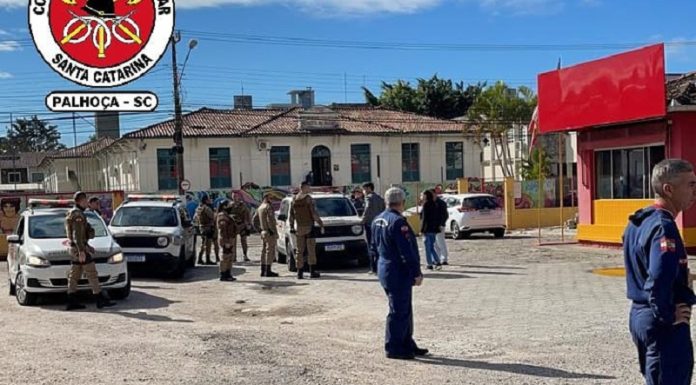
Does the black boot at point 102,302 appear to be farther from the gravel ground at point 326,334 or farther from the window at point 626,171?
the window at point 626,171

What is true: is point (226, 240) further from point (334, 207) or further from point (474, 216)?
point (474, 216)

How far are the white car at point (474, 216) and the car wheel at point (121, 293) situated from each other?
15.4 meters

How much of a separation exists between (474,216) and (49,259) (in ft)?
55.6

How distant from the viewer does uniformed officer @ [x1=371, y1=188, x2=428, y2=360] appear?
7.92 meters

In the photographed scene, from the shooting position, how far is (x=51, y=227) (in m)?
13.6

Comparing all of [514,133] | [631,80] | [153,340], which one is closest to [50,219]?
[153,340]

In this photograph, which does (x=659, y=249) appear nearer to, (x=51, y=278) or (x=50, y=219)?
(x=51, y=278)

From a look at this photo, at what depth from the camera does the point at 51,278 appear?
12203mm

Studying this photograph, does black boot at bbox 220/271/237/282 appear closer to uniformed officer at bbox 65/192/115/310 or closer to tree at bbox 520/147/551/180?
uniformed officer at bbox 65/192/115/310

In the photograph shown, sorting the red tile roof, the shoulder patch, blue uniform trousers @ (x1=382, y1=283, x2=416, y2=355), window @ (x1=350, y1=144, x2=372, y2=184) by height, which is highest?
the red tile roof

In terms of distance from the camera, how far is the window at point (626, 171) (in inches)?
748

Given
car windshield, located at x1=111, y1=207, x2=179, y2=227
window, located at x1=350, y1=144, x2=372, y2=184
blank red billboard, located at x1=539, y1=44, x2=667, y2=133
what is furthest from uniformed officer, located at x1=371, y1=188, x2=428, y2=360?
window, located at x1=350, y1=144, x2=372, y2=184

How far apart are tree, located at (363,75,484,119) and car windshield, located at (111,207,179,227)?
158 ft

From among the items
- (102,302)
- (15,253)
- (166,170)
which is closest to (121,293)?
(102,302)
